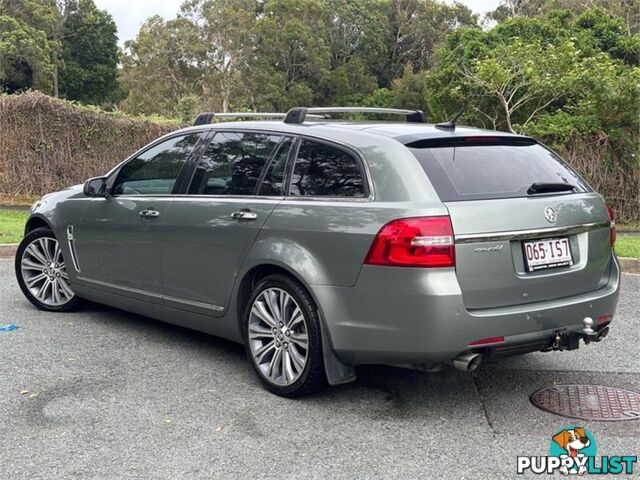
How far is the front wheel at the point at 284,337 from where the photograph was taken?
175 inches

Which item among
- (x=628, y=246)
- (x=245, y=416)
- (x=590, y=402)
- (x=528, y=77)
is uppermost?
(x=528, y=77)

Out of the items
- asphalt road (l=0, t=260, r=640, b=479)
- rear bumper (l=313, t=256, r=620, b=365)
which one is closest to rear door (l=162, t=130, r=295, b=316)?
asphalt road (l=0, t=260, r=640, b=479)

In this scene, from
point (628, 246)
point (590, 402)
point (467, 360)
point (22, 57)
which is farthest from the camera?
point (22, 57)

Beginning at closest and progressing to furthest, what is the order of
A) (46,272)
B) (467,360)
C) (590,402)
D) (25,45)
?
(467,360), (590,402), (46,272), (25,45)

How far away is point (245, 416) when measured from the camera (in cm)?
434

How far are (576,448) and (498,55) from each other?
16166 millimetres

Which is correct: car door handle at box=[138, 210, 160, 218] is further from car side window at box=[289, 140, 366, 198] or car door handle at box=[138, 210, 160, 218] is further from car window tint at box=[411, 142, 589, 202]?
car window tint at box=[411, 142, 589, 202]

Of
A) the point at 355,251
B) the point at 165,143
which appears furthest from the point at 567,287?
the point at 165,143

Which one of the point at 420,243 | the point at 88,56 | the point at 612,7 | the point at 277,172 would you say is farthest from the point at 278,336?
the point at 88,56

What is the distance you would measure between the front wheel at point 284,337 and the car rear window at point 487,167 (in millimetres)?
1010

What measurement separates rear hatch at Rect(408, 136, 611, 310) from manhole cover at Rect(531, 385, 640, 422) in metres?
0.66

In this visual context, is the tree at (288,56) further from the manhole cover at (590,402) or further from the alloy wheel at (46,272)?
the manhole cover at (590,402)

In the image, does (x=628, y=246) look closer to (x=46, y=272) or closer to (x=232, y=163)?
(x=232, y=163)

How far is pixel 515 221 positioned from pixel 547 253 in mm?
291
